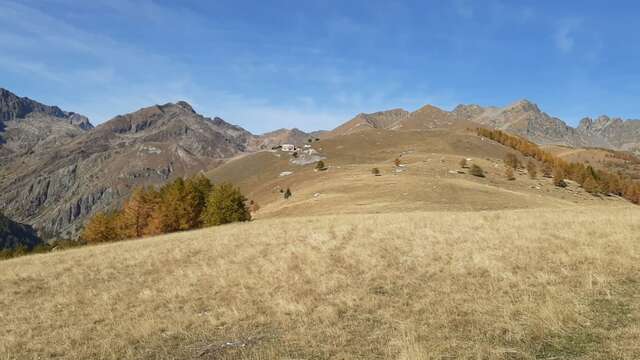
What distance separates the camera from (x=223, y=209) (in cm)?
6456

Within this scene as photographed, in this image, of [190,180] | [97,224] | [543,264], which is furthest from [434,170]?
[543,264]

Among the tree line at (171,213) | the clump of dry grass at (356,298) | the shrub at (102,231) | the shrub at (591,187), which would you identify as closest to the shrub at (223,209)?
the tree line at (171,213)

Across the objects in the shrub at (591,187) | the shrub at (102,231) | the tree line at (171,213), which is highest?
the shrub at (591,187)

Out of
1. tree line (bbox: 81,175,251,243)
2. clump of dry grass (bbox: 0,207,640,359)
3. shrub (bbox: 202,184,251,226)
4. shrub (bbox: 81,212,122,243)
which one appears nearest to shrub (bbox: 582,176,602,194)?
tree line (bbox: 81,175,251,243)

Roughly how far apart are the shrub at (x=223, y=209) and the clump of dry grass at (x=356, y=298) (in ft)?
117

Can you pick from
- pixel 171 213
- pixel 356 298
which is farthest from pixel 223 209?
pixel 356 298

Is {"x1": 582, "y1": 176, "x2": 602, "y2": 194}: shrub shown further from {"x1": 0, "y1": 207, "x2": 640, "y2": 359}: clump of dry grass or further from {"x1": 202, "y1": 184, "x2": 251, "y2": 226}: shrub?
{"x1": 0, "y1": 207, "x2": 640, "y2": 359}: clump of dry grass

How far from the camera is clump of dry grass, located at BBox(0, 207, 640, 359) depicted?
38.5 feet

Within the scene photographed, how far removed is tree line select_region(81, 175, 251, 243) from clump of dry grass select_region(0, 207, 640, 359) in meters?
36.7

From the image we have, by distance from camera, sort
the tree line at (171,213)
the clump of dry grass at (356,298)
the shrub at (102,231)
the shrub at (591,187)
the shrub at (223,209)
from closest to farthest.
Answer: the clump of dry grass at (356,298)
the shrub at (223,209)
the tree line at (171,213)
the shrub at (102,231)
the shrub at (591,187)

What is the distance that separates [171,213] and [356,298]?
179 ft

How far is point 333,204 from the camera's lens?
79.9 m

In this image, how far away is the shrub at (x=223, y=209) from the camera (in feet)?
210

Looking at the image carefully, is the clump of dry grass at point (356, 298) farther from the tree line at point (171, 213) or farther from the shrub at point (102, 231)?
the shrub at point (102, 231)
